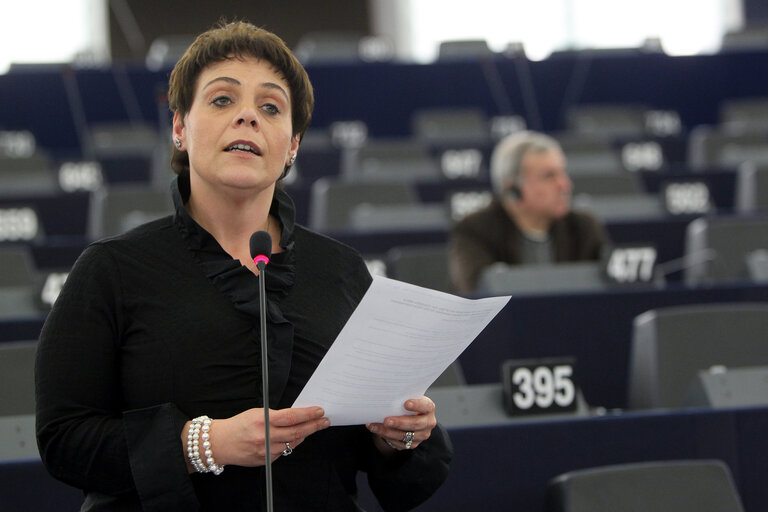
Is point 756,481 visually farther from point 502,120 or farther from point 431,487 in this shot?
point 502,120

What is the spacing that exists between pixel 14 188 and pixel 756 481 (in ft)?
16.3

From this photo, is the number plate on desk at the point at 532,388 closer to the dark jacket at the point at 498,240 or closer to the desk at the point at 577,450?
the desk at the point at 577,450

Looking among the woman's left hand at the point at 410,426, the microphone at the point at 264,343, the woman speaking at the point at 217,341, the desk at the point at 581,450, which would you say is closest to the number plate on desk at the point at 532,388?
the desk at the point at 581,450

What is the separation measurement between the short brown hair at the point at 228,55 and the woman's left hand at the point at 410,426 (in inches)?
19.4

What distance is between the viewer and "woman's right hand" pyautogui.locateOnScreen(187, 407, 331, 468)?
147 centimetres

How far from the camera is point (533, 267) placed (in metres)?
3.90

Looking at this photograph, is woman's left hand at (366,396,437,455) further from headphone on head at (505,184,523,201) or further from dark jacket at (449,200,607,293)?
headphone on head at (505,184,523,201)

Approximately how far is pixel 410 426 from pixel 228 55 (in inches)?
23.3

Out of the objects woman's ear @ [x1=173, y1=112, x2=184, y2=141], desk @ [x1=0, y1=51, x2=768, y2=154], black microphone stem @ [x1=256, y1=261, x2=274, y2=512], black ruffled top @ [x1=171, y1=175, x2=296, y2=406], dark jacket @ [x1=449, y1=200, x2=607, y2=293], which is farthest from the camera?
desk @ [x1=0, y1=51, x2=768, y2=154]

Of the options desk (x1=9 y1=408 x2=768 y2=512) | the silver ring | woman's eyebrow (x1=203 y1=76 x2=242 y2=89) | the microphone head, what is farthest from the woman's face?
desk (x1=9 y1=408 x2=768 y2=512)

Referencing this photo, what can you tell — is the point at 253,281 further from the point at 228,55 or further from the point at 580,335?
the point at 580,335

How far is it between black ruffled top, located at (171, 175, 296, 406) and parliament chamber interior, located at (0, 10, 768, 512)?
444 millimetres

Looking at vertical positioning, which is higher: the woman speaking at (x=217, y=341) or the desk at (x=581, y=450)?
the woman speaking at (x=217, y=341)

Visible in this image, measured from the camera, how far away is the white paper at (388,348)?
1479 mm
